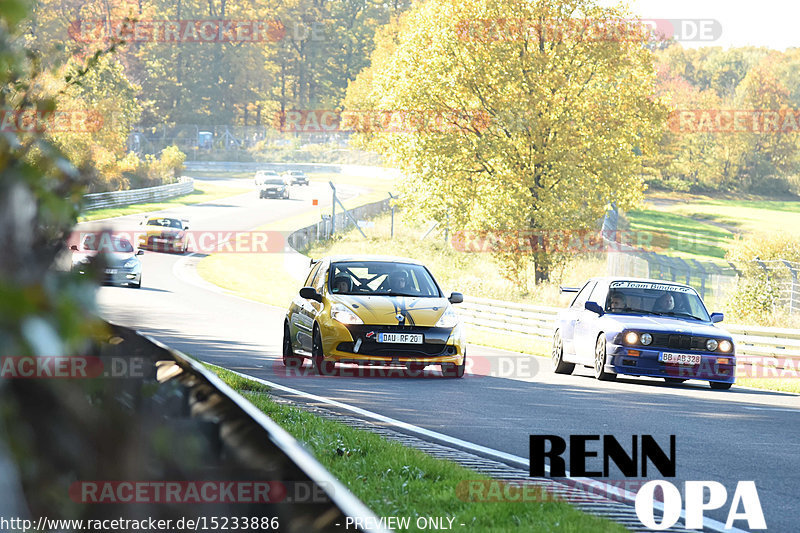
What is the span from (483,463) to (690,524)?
2119 millimetres

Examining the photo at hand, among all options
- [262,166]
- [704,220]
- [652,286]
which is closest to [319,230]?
[652,286]

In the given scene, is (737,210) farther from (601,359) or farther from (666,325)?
(601,359)

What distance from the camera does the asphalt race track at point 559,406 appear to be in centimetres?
861

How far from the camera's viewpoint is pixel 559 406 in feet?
41.7

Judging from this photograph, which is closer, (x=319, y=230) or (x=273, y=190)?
(x=319, y=230)

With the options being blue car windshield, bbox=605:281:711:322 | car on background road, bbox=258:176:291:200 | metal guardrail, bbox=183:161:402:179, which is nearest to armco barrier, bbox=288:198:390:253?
car on background road, bbox=258:176:291:200

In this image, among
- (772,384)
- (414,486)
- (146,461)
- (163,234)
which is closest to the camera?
(146,461)

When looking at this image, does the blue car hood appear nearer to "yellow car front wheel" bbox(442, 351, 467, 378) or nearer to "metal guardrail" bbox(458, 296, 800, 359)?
"yellow car front wheel" bbox(442, 351, 467, 378)

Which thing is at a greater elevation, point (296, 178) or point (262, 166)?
point (262, 166)

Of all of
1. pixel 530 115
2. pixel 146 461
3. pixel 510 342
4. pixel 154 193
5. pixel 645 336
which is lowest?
pixel 510 342

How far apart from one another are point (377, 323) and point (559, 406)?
3472mm

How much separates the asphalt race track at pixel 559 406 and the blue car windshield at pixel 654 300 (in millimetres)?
1093

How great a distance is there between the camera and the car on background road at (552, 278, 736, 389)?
15.9 meters

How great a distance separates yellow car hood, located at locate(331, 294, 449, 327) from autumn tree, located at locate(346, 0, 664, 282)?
1699cm
